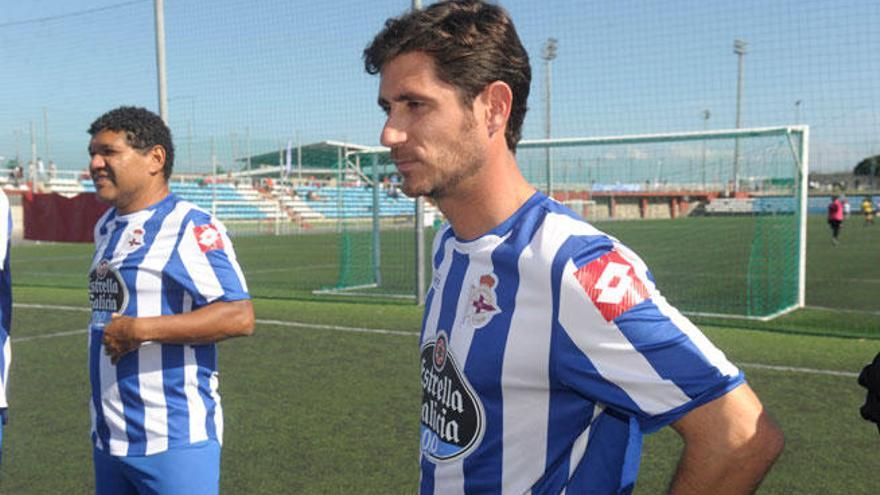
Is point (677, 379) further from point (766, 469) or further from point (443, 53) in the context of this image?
point (443, 53)

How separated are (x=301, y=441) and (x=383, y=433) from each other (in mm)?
552

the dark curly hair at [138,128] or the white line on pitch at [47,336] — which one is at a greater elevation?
the dark curly hair at [138,128]

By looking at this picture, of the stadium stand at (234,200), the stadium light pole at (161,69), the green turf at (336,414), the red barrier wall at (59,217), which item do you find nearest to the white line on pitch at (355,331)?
the green turf at (336,414)

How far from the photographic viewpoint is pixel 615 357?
129 centimetres

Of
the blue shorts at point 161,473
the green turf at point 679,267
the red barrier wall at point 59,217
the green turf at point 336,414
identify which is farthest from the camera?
the red barrier wall at point 59,217

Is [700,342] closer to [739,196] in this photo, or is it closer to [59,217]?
[739,196]

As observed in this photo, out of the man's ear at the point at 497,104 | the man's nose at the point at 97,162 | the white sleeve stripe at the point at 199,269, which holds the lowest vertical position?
the white sleeve stripe at the point at 199,269

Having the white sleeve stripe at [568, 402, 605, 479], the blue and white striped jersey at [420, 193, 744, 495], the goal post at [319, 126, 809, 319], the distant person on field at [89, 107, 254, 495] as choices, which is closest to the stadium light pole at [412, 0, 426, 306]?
the goal post at [319, 126, 809, 319]

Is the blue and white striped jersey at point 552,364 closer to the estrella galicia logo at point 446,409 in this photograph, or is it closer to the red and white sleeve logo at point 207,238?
the estrella galicia logo at point 446,409

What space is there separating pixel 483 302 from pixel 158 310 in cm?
166

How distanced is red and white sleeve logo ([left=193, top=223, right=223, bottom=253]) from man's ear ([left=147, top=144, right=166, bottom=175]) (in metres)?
0.33

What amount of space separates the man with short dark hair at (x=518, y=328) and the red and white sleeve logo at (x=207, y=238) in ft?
4.41

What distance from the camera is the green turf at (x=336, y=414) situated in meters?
4.43

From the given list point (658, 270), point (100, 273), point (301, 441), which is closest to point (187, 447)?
point (100, 273)
